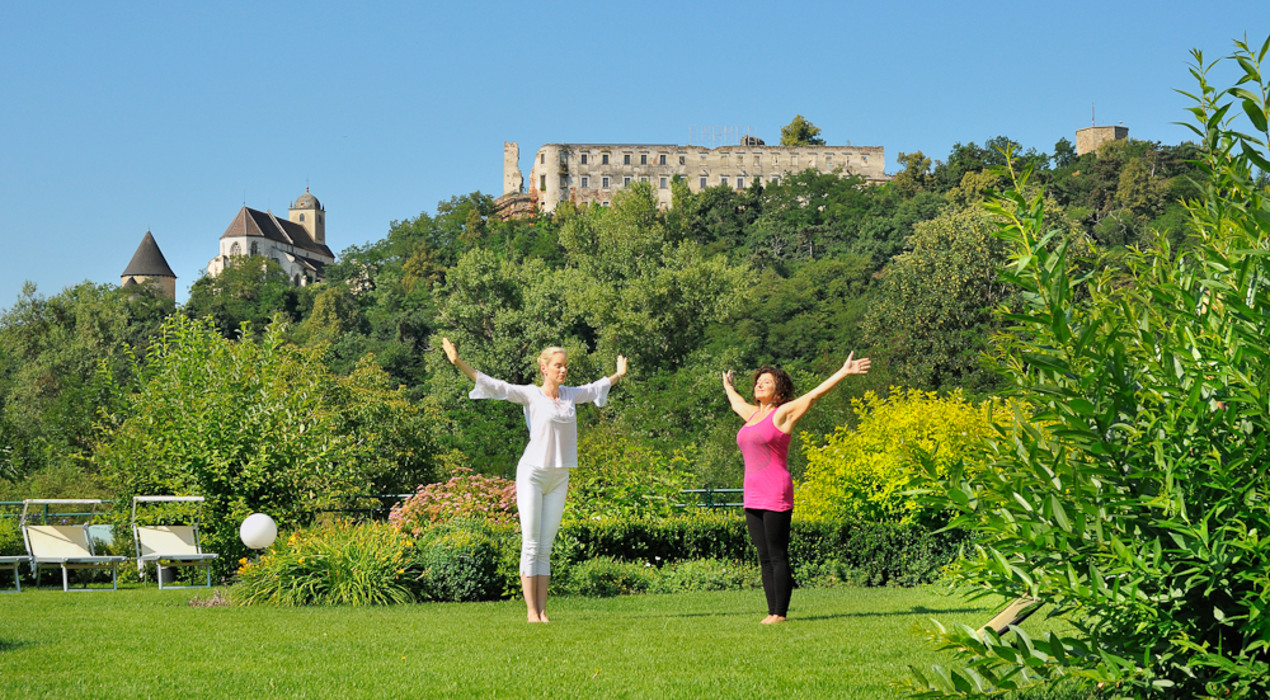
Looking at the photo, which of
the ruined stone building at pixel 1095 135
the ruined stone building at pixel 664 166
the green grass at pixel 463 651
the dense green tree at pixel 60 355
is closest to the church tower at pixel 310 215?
the ruined stone building at pixel 664 166

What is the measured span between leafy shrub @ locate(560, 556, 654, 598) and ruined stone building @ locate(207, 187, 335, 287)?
115878mm

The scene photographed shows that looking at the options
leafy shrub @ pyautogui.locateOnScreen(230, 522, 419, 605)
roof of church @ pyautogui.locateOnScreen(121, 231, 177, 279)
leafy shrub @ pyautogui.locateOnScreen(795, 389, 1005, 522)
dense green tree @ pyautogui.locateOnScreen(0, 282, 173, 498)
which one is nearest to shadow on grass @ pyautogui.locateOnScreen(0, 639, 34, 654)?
leafy shrub @ pyautogui.locateOnScreen(230, 522, 419, 605)

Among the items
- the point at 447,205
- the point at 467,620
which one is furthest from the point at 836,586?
the point at 447,205

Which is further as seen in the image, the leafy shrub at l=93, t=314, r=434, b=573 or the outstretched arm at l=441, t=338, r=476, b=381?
the leafy shrub at l=93, t=314, r=434, b=573

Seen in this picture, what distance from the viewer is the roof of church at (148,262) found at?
400 feet

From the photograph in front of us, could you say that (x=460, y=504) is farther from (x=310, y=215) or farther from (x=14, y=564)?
(x=310, y=215)

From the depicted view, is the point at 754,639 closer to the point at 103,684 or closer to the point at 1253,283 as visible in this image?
the point at 103,684

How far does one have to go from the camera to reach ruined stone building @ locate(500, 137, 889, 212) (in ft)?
361

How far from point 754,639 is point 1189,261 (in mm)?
3414

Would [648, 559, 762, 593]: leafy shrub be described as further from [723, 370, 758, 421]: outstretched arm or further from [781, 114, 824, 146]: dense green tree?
[781, 114, 824, 146]: dense green tree

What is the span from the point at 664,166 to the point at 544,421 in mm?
107563

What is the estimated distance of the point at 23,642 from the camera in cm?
628

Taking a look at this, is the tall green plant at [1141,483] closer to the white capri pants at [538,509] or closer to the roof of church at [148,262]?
the white capri pants at [538,509]

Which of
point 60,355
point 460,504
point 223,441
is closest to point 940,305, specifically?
point 460,504
